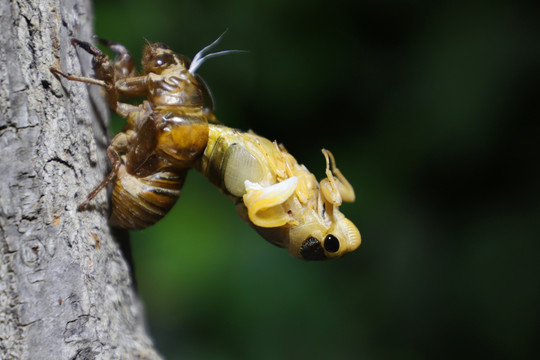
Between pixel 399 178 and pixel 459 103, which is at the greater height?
pixel 459 103

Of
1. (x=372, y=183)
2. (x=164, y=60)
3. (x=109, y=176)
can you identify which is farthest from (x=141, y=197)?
(x=372, y=183)

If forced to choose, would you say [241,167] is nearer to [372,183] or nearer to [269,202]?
[269,202]

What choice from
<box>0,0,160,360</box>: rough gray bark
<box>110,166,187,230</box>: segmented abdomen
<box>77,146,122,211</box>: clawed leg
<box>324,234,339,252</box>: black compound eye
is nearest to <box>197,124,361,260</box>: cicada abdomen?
<box>324,234,339,252</box>: black compound eye

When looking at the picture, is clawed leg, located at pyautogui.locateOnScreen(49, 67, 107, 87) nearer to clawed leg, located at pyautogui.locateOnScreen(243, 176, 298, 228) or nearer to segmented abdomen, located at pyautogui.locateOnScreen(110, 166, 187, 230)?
segmented abdomen, located at pyautogui.locateOnScreen(110, 166, 187, 230)

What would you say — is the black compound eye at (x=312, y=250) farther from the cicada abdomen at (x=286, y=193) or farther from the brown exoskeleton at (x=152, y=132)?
the brown exoskeleton at (x=152, y=132)

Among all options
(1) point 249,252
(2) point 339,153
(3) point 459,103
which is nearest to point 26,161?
(1) point 249,252

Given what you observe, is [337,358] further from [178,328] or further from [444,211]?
[444,211]

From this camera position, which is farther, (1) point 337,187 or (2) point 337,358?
(2) point 337,358
